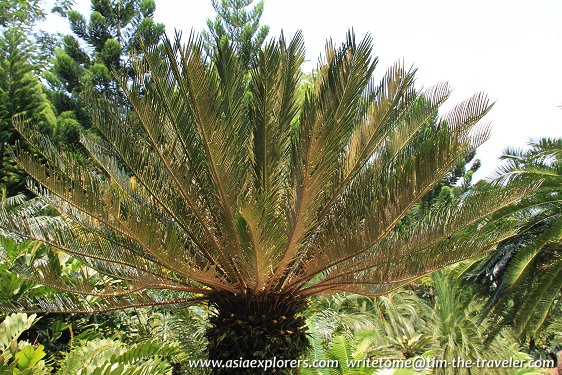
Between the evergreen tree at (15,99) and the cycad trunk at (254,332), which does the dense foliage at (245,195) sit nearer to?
the cycad trunk at (254,332)

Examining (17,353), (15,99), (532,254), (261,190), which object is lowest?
(17,353)

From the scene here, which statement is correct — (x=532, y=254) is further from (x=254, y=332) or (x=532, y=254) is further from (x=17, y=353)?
(x=17, y=353)

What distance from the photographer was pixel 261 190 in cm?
332

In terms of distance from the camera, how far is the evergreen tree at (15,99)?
12844 millimetres

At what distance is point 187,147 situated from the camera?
3566mm

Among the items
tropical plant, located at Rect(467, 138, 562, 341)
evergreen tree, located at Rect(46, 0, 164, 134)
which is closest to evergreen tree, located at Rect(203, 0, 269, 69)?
evergreen tree, located at Rect(46, 0, 164, 134)

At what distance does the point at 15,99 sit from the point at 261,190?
1270cm

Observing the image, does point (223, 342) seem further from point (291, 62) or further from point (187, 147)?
point (291, 62)

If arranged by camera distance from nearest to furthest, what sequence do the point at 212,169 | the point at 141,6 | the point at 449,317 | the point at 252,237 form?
1. the point at 252,237
2. the point at 212,169
3. the point at 449,317
4. the point at 141,6

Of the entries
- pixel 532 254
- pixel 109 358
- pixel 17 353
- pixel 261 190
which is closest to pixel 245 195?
pixel 261 190

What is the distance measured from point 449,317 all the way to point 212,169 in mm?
7653

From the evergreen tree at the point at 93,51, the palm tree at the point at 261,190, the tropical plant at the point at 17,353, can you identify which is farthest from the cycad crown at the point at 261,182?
the evergreen tree at the point at 93,51

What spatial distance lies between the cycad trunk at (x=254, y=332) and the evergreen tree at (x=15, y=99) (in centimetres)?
1075

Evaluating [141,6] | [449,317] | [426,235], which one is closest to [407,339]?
[449,317]
